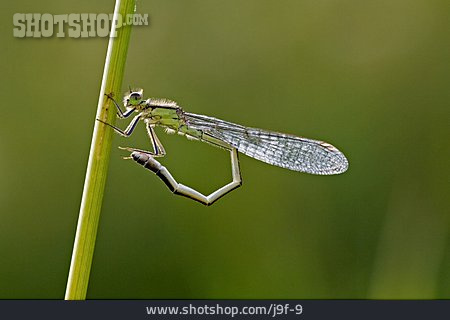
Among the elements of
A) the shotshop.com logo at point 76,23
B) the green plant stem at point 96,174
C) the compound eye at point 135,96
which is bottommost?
the green plant stem at point 96,174

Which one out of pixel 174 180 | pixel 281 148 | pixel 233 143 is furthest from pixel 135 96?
pixel 281 148

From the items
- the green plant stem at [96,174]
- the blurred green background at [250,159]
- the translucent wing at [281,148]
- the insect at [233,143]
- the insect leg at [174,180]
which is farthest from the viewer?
the blurred green background at [250,159]

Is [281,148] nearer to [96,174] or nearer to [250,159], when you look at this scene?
[250,159]

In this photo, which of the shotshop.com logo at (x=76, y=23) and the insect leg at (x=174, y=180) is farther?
the insect leg at (x=174, y=180)

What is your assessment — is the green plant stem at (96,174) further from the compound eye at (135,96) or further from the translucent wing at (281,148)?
the translucent wing at (281,148)

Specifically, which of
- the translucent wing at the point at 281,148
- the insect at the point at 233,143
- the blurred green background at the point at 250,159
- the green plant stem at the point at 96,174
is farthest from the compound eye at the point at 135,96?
the blurred green background at the point at 250,159

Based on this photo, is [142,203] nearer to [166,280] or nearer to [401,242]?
[166,280]

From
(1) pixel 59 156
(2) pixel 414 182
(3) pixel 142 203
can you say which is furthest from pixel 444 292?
(1) pixel 59 156
